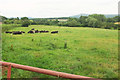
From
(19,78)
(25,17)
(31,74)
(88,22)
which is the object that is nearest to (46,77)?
(31,74)

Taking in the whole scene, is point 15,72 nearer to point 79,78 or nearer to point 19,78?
point 19,78

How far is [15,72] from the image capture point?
4.02 meters

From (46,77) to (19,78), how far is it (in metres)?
0.83

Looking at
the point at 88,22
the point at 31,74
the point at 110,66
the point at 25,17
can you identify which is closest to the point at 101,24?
the point at 88,22

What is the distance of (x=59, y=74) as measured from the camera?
55.7 inches

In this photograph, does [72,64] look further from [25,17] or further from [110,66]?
[25,17]

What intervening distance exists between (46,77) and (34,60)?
6.30ft

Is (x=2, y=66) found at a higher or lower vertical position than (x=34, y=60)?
higher

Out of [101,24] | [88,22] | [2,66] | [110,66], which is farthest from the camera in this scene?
[101,24]

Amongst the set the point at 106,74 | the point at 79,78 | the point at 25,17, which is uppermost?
the point at 25,17

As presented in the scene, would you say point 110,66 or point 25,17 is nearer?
point 110,66

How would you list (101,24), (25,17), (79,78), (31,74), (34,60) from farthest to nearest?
(101,24), (25,17), (34,60), (31,74), (79,78)

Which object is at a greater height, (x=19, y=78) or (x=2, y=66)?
(x=2, y=66)

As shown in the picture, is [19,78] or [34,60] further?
[34,60]
